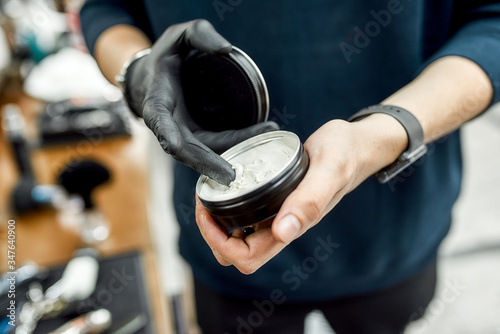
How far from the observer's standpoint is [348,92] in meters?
0.61

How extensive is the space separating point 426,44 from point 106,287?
71 cm

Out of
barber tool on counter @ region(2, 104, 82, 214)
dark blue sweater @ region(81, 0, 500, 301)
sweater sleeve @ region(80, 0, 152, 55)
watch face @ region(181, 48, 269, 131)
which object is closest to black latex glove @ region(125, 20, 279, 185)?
watch face @ region(181, 48, 269, 131)

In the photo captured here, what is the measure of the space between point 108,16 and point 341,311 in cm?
68

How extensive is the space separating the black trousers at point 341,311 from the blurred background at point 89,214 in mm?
44

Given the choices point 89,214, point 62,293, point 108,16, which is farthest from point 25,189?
point 108,16

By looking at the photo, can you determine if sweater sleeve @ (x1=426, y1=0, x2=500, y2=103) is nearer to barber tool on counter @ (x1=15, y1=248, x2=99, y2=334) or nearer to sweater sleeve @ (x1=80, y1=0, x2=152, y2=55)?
sweater sleeve @ (x1=80, y1=0, x2=152, y2=55)

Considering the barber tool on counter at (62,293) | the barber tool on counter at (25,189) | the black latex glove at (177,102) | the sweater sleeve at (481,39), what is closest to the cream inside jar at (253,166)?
the black latex glove at (177,102)

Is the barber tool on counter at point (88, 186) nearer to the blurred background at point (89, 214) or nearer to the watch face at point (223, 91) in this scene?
the blurred background at point (89, 214)

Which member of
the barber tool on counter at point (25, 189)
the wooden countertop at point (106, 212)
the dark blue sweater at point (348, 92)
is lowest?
the wooden countertop at point (106, 212)

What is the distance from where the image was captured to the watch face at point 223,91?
1.65 feet

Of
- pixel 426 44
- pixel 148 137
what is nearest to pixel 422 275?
pixel 426 44

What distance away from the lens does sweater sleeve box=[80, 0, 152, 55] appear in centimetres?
77

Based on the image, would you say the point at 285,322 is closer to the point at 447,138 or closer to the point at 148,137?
the point at 447,138

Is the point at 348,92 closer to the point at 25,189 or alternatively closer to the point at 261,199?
the point at 261,199
